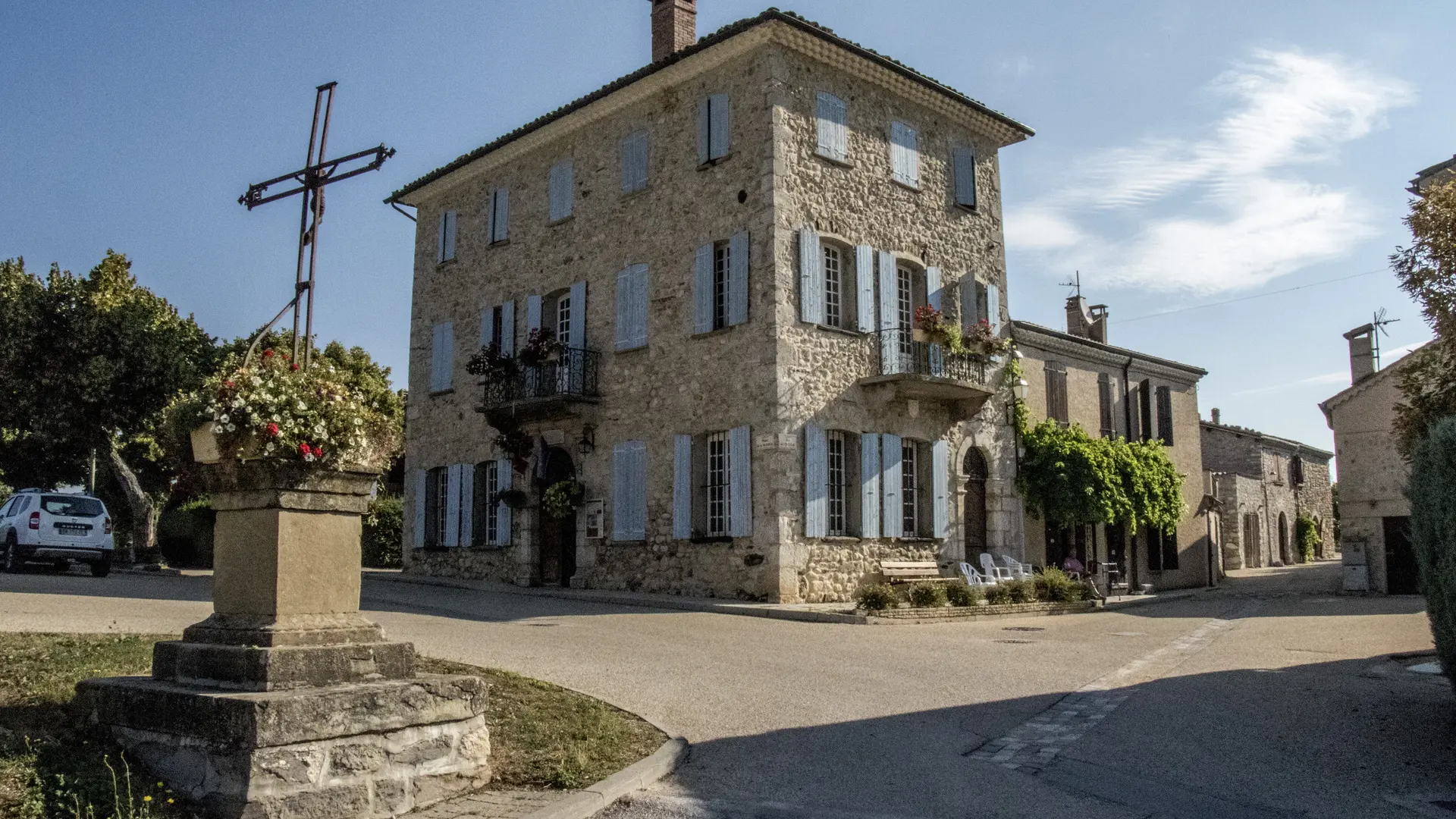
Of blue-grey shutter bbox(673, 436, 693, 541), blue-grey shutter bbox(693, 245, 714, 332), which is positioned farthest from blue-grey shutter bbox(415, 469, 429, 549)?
blue-grey shutter bbox(693, 245, 714, 332)

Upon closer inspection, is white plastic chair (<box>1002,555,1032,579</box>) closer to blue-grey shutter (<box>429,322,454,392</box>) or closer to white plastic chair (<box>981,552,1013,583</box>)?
white plastic chair (<box>981,552,1013,583</box>)

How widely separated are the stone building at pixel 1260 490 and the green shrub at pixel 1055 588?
16.3 meters

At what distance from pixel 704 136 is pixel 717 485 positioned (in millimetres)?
5932

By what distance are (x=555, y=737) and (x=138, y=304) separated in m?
23.7

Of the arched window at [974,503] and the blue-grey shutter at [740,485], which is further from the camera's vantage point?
the arched window at [974,503]

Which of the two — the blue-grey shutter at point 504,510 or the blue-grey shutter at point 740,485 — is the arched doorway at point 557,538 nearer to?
the blue-grey shutter at point 504,510

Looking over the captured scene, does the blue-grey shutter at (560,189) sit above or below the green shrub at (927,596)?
above

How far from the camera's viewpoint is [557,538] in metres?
20.8

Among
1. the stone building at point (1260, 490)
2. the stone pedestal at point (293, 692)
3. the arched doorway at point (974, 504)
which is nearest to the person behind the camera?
the stone pedestal at point (293, 692)

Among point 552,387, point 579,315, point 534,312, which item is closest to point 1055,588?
point 552,387

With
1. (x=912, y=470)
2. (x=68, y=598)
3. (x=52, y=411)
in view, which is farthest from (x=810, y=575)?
(x=52, y=411)

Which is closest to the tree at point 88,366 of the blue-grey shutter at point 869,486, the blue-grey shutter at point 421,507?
the blue-grey shutter at point 421,507

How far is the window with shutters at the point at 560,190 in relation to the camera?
20.8 meters

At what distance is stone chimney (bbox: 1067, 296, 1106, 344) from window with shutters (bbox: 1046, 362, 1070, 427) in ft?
13.5
